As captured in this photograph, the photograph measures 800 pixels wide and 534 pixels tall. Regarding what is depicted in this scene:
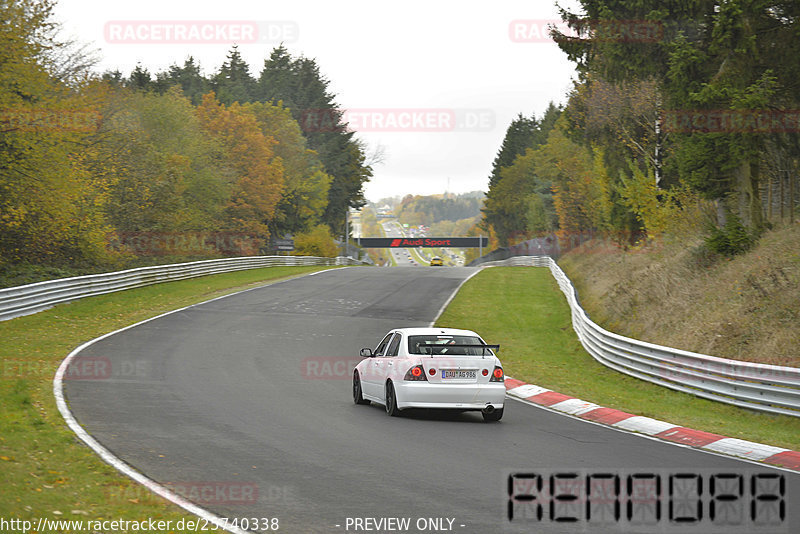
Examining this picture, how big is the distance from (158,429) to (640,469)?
6347 millimetres

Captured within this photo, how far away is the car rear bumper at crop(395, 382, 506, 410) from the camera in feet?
41.2

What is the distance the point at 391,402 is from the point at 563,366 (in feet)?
30.5

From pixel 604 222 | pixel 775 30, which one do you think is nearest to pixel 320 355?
pixel 775 30

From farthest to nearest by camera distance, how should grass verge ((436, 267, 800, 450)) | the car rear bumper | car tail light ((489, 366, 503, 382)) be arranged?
1. grass verge ((436, 267, 800, 450))
2. car tail light ((489, 366, 503, 382))
3. the car rear bumper

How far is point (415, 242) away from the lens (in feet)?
436

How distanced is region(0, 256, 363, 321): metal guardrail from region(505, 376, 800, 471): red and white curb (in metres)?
17.5

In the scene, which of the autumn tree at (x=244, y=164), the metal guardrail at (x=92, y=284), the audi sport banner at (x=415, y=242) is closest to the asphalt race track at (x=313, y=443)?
the metal guardrail at (x=92, y=284)

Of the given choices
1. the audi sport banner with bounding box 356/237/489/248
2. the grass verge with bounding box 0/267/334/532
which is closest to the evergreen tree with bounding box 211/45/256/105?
the audi sport banner with bounding box 356/237/489/248

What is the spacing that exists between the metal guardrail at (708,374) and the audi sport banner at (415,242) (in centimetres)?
10679

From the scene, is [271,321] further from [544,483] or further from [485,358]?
[544,483]

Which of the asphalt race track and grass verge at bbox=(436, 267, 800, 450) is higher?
the asphalt race track

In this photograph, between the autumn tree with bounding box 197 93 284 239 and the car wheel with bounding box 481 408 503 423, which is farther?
the autumn tree with bounding box 197 93 284 239

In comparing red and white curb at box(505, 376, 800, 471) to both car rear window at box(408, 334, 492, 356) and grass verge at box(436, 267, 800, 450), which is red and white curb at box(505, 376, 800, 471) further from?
car rear window at box(408, 334, 492, 356)

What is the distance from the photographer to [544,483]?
8.34 metres
